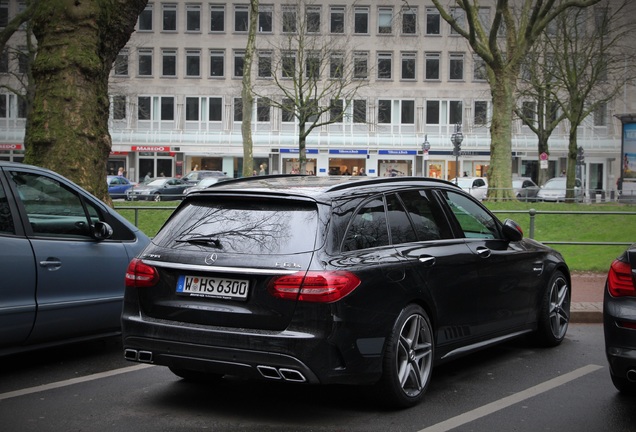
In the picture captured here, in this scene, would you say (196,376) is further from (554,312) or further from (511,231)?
(554,312)

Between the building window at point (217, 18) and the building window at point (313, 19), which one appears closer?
the building window at point (313, 19)

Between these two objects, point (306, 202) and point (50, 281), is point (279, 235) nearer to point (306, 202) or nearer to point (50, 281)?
point (306, 202)

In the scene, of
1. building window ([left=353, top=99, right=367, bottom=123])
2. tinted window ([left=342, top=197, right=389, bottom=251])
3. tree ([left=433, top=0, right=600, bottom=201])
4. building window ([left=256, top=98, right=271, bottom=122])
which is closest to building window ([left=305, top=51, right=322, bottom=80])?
building window ([left=353, top=99, right=367, bottom=123])

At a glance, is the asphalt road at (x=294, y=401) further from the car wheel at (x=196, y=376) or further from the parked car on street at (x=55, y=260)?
the parked car on street at (x=55, y=260)

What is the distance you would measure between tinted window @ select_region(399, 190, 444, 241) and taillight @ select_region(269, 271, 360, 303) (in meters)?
1.30

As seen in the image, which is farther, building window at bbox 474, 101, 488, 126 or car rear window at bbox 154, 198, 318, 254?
building window at bbox 474, 101, 488, 126

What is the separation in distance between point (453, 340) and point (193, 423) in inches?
84.8

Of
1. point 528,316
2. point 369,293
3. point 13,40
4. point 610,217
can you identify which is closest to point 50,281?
point 369,293

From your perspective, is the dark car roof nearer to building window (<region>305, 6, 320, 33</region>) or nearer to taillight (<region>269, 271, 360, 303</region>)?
taillight (<region>269, 271, 360, 303</region>)

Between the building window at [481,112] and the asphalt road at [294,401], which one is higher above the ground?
the building window at [481,112]

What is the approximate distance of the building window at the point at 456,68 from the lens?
6675 cm

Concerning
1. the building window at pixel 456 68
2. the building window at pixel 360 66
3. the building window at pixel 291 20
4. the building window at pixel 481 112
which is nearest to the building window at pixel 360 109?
the building window at pixel 360 66

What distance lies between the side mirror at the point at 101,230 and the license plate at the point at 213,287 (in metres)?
2.00

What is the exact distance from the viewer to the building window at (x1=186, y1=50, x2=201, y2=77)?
2638 inches
